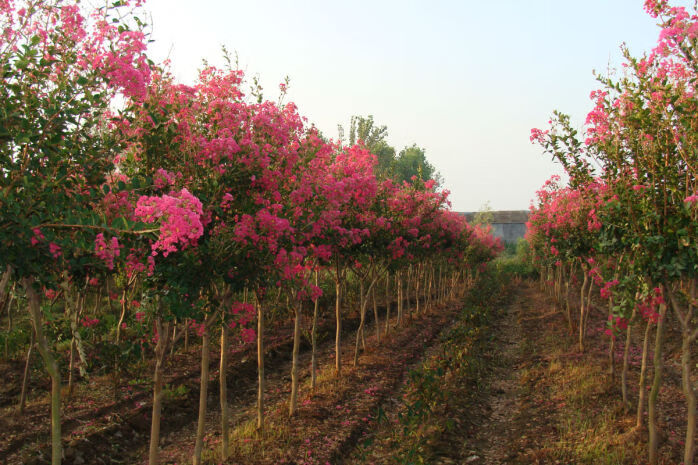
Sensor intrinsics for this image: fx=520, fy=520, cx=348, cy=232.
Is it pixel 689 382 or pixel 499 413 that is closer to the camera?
pixel 689 382

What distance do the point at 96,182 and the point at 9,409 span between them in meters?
6.10

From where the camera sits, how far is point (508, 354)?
A: 14086 millimetres

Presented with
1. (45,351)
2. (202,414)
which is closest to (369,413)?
(202,414)

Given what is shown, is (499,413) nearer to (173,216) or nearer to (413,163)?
(173,216)

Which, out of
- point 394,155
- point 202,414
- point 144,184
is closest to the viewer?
point 144,184

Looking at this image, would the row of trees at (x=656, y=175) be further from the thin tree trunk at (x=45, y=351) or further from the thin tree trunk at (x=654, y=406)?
the thin tree trunk at (x=45, y=351)

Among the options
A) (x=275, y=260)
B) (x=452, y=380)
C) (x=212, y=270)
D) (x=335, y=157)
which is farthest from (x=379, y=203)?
(x=212, y=270)

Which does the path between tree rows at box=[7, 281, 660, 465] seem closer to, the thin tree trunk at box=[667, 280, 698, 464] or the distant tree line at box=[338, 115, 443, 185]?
the thin tree trunk at box=[667, 280, 698, 464]

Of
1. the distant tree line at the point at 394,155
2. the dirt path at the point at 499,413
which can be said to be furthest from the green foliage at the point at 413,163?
the dirt path at the point at 499,413

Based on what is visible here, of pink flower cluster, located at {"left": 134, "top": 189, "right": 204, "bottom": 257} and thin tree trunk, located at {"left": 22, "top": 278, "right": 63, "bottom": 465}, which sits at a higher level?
pink flower cluster, located at {"left": 134, "top": 189, "right": 204, "bottom": 257}

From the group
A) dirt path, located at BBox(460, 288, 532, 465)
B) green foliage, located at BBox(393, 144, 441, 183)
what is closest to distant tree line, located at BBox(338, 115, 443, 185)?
green foliage, located at BBox(393, 144, 441, 183)

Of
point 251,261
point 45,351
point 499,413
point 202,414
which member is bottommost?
point 499,413

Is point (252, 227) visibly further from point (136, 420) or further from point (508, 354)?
point (508, 354)

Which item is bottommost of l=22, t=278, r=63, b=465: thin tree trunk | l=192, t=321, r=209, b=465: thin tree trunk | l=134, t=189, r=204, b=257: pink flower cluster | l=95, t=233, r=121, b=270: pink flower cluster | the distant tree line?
l=192, t=321, r=209, b=465: thin tree trunk
